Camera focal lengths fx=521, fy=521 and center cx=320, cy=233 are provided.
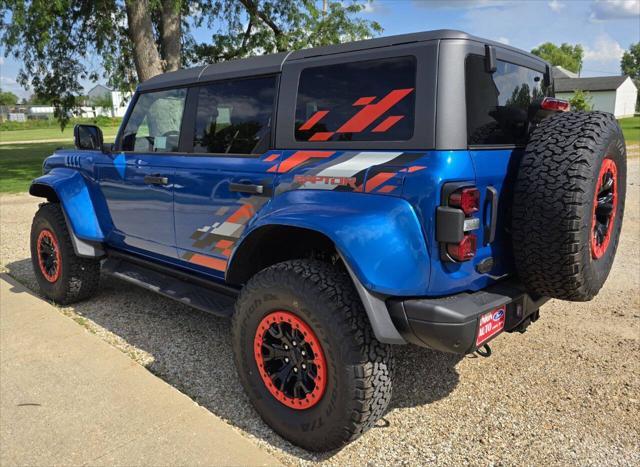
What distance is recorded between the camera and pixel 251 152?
10.0ft

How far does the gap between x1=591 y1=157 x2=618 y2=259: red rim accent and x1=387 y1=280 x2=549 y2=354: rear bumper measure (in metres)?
0.60

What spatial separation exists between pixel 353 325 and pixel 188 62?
15218mm

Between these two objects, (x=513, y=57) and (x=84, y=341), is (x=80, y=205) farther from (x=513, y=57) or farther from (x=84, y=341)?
(x=513, y=57)

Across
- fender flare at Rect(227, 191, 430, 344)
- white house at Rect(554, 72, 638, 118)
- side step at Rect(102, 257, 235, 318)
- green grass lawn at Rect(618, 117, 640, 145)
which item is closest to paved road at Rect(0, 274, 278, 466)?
side step at Rect(102, 257, 235, 318)

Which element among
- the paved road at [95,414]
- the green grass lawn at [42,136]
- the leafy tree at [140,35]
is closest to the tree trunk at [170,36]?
the leafy tree at [140,35]

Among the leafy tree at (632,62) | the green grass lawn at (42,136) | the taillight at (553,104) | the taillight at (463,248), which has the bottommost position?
the taillight at (463,248)

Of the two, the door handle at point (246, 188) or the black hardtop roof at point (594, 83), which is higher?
the black hardtop roof at point (594, 83)

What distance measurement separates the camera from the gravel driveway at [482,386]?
2.59 m

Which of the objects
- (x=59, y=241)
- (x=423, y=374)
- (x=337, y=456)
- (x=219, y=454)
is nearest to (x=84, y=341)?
(x=59, y=241)

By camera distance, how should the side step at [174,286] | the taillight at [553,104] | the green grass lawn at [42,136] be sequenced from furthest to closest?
1. the green grass lawn at [42,136]
2. the side step at [174,286]
3. the taillight at [553,104]

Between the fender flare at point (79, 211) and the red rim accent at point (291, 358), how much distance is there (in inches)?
88.3

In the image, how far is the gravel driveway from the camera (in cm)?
259

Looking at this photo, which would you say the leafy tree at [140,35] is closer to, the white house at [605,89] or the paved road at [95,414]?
the paved road at [95,414]

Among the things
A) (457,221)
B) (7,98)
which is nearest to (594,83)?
(457,221)
